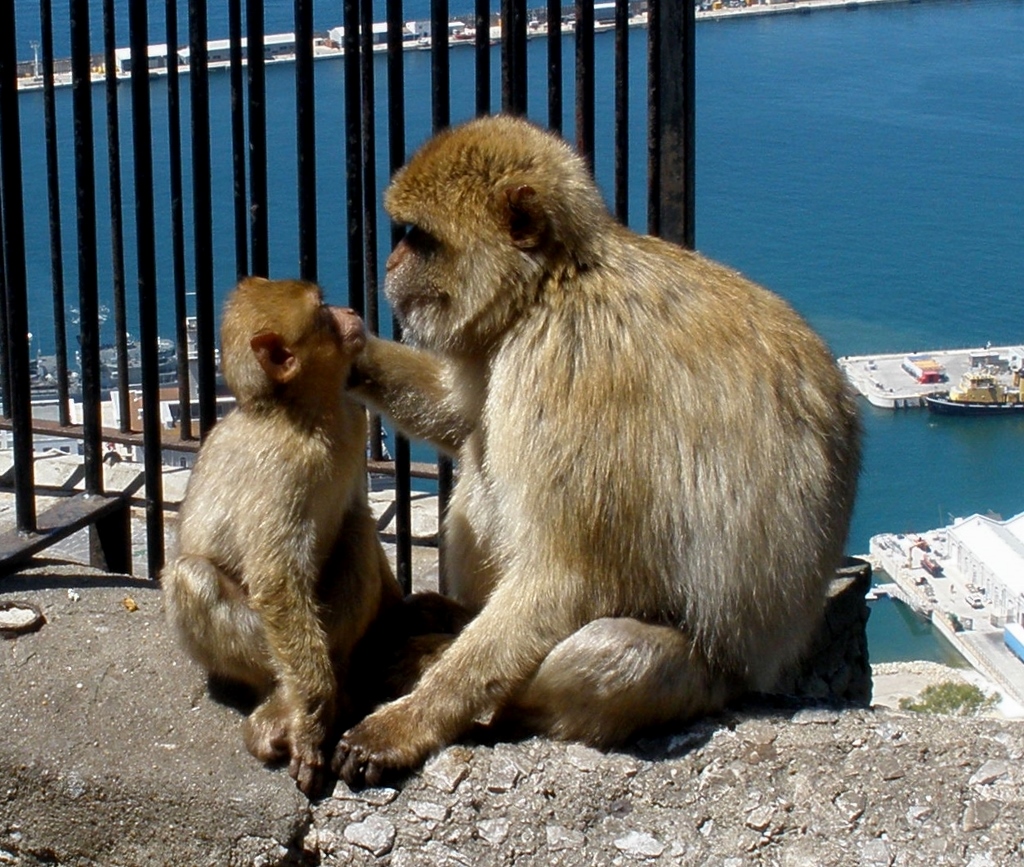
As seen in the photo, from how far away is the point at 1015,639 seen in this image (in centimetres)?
1623

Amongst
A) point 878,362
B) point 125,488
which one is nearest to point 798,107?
point 878,362

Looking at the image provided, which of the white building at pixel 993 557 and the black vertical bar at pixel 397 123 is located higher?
the black vertical bar at pixel 397 123

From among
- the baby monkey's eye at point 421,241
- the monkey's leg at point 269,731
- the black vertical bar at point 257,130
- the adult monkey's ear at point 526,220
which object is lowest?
the monkey's leg at point 269,731

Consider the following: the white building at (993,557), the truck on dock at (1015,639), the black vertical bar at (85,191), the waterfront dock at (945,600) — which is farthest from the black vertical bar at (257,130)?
the truck on dock at (1015,639)

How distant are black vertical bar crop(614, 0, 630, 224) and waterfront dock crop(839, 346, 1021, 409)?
1625cm

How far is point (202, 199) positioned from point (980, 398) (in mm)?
18837

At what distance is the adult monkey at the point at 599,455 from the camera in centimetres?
207

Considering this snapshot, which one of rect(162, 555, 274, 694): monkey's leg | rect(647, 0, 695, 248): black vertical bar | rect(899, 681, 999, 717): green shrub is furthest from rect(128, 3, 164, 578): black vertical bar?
rect(899, 681, 999, 717): green shrub

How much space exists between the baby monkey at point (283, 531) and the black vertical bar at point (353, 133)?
1.42 ft

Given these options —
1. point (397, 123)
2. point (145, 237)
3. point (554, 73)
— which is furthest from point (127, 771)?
point (554, 73)

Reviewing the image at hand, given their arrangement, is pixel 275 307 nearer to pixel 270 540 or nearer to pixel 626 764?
pixel 270 540

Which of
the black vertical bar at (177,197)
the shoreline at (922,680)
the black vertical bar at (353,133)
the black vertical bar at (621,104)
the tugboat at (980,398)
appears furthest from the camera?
the tugboat at (980,398)

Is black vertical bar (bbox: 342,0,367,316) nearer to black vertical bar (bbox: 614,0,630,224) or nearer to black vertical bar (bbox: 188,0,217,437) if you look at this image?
black vertical bar (bbox: 188,0,217,437)

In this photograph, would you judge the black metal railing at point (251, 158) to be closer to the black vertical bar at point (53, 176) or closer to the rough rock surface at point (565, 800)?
the black vertical bar at point (53, 176)
